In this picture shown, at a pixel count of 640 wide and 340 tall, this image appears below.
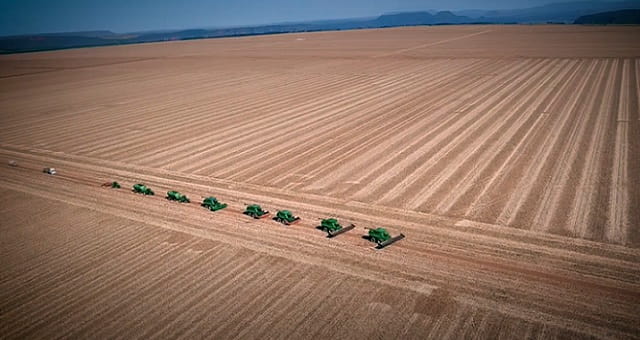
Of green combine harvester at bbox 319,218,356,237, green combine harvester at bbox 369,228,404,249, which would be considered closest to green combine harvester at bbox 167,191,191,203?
green combine harvester at bbox 319,218,356,237

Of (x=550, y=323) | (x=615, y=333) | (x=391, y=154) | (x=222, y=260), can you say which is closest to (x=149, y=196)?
(x=222, y=260)

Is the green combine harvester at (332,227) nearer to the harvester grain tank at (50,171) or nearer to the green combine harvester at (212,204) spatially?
the green combine harvester at (212,204)

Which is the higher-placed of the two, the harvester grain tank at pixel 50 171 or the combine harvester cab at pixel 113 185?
the harvester grain tank at pixel 50 171

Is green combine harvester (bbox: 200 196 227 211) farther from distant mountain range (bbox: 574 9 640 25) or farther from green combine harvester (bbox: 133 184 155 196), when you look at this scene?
distant mountain range (bbox: 574 9 640 25)

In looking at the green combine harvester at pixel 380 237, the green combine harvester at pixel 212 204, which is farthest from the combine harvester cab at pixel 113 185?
the green combine harvester at pixel 380 237

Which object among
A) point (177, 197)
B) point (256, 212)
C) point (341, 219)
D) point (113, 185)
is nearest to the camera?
point (341, 219)

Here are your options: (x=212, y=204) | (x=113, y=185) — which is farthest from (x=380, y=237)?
(x=113, y=185)

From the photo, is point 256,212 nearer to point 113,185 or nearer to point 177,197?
point 177,197

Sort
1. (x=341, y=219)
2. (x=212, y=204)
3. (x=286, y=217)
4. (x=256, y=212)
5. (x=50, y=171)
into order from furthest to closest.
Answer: (x=50, y=171) → (x=212, y=204) → (x=256, y=212) → (x=341, y=219) → (x=286, y=217)
